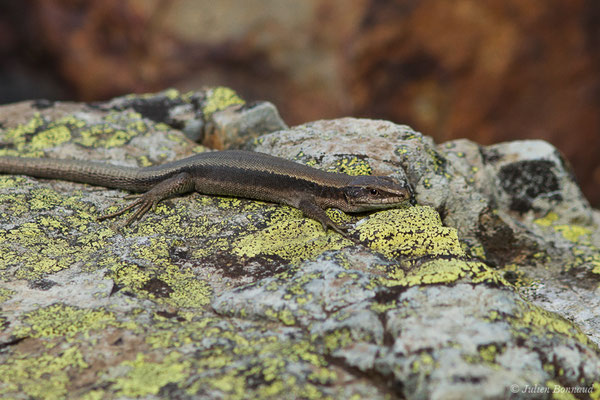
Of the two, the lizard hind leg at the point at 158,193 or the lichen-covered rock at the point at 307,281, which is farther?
the lizard hind leg at the point at 158,193

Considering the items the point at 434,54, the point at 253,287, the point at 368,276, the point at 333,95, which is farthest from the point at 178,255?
the point at 333,95

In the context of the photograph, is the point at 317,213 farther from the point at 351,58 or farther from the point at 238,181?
the point at 351,58

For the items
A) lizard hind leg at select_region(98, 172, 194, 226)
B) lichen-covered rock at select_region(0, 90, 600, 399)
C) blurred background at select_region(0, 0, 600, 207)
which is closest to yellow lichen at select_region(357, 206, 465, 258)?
lichen-covered rock at select_region(0, 90, 600, 399)

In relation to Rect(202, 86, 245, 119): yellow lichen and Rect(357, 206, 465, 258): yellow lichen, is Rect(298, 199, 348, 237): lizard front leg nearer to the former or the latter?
Rect(357, 206, 465, 258): yellow lichen

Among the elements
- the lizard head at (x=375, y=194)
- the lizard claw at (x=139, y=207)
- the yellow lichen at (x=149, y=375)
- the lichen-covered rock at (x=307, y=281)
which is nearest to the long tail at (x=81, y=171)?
the lichen-covered rock at (x=307, y=281)

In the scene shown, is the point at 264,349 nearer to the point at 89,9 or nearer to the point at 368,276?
the point at 368,276

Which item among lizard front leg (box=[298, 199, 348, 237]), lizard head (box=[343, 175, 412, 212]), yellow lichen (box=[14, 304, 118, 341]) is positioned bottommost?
yellow lichen (box=[14, 304, 118, 341])

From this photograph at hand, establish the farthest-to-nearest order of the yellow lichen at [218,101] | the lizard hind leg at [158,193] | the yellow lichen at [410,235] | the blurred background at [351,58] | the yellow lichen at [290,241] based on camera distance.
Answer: the blurred background at [351,58] → the yellow lichen at [218,101] → the lizard hind leg at [158,193] → the yellow lichen at [290,241] → the yellow lichen at [410,235]

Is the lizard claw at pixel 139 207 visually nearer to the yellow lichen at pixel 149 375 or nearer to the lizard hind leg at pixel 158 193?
the lizard hind leg at pixel 158 193

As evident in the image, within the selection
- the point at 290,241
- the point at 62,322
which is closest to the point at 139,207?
the point at 290,241
